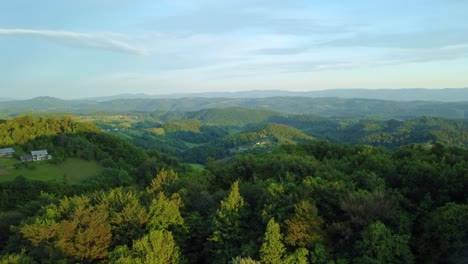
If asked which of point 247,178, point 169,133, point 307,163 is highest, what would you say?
point 307,163

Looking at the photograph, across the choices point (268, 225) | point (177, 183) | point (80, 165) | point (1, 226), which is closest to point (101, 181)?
point (80, 165)

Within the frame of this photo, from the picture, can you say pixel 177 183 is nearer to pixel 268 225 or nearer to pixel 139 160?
pixel 268 225

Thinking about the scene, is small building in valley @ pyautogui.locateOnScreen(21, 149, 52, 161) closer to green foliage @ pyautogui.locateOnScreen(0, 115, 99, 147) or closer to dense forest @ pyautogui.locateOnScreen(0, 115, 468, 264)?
green foliage @ pyautogui.locateOnScreen(0, 115, 99, 147)

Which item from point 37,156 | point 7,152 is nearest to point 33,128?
point 7,152

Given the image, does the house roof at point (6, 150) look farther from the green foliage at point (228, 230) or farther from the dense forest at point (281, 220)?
the green foliage at point (228, 230)

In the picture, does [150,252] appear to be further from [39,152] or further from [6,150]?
[6,150]

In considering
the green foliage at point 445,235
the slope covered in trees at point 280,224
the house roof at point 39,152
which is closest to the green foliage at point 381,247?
the slope covered in trees at point 280,224

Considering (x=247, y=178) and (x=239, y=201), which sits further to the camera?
(x=247, y=178)
